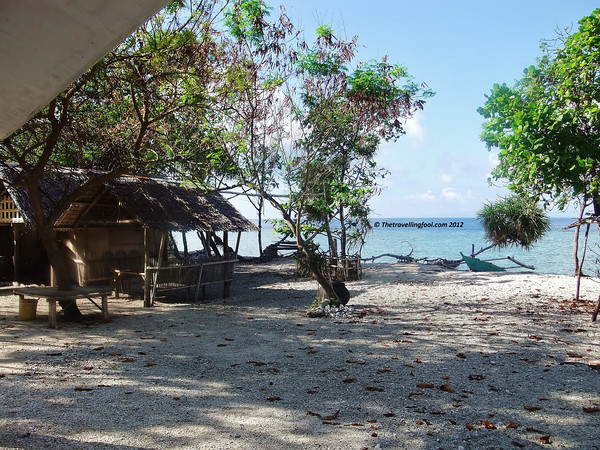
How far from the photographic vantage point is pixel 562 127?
25.7ft

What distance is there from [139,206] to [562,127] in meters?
8.64

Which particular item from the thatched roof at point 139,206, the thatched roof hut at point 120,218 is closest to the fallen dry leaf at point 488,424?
the thatched roof hut at point 120,218

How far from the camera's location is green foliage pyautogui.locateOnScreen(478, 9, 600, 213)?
766 cm

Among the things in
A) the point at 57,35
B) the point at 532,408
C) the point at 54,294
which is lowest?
the point at 532,408

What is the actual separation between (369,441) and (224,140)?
24.5 ft

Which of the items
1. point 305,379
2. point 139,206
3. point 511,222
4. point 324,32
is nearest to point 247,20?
point 324,32

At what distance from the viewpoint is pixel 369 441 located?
3.58 m

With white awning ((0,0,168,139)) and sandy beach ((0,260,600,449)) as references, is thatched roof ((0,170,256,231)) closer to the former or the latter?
sandy beach ((0,260,600,449))

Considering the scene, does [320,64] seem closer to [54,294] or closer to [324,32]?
[324,32]

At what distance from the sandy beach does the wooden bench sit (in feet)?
3.68

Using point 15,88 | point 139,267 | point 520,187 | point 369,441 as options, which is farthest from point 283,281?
point 15,88

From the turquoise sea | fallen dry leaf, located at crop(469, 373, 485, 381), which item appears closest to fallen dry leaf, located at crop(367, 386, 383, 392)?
fallen dry leaf, located at crop(469, 373, 485, 381)

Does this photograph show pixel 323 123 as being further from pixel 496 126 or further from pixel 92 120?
pixel 92 120

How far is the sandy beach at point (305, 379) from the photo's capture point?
3729mm
